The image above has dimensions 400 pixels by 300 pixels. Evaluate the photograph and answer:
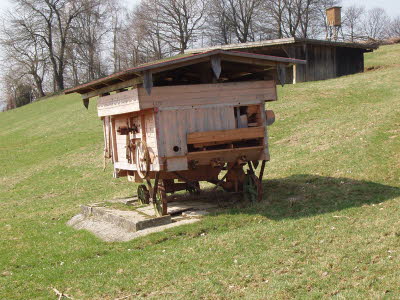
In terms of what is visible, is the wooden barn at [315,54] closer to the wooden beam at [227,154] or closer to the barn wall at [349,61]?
the barn wall at [349,61]

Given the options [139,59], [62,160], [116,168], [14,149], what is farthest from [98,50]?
[116,168]

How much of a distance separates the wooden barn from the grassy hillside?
32.6ft

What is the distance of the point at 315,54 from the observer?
30797 millimetres

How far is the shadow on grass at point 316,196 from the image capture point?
1009 cm

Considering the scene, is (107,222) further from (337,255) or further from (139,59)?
(139,59)

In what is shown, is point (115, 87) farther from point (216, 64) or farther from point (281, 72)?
point (281, 72)

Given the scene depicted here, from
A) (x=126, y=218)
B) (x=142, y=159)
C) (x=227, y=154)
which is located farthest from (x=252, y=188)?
(x=126, y=218)

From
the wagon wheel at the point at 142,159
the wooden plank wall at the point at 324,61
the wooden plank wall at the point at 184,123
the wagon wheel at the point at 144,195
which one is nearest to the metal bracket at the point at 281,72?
the wooden plank wall at the point at 184,123

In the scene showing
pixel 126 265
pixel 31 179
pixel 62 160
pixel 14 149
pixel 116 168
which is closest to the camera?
pixel 126 265

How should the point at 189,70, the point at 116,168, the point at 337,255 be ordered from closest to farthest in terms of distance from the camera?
the point at 337,255
the point at 189,70
the point at 116,168

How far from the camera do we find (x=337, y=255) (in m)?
7.18

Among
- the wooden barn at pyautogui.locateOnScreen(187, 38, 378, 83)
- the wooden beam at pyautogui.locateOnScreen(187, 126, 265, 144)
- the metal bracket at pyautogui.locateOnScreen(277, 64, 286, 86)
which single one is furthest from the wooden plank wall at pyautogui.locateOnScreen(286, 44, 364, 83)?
the wooden beam at pyautogui.locateOnScreen(187, 126, 265, 144)

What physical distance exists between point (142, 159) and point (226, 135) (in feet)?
6.22

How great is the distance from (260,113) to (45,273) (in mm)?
5524
